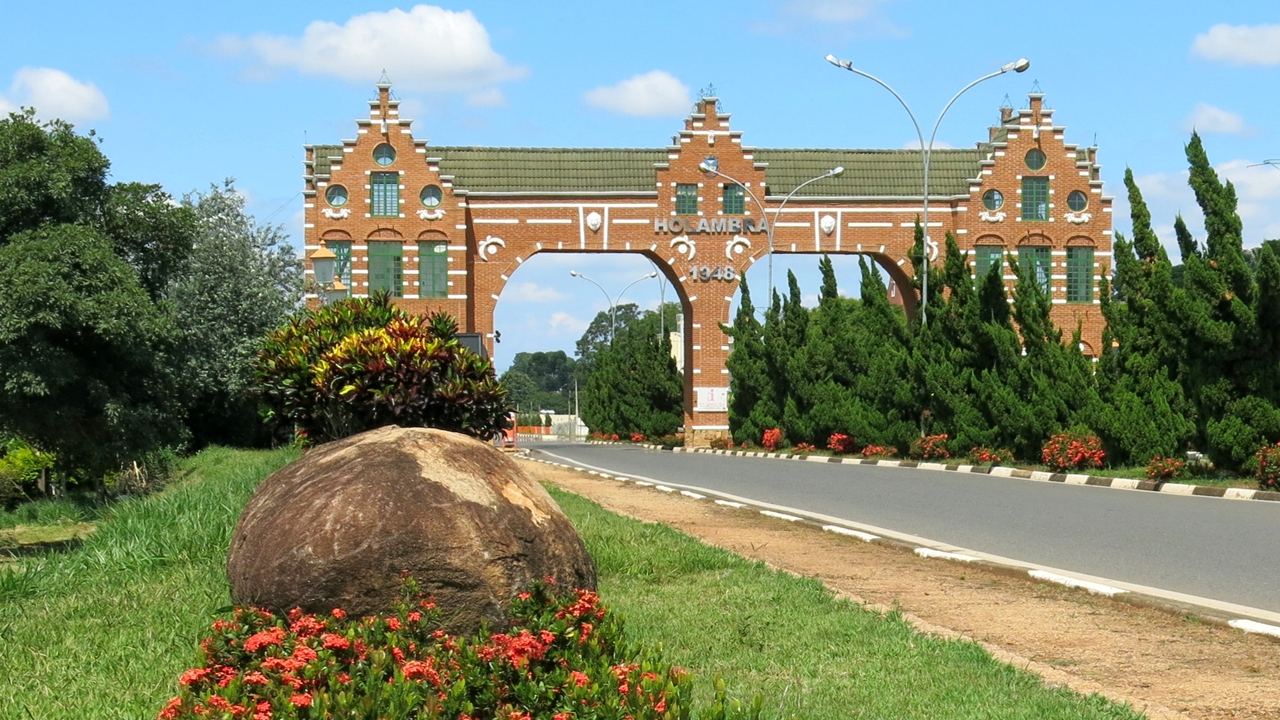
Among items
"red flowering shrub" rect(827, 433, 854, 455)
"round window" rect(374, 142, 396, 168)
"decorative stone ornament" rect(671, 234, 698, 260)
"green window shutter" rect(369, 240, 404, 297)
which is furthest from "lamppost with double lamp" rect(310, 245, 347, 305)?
"decorative stone ornament" rect(671, 234, 698, 260)

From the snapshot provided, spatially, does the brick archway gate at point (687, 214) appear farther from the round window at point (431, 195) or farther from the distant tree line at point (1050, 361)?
the distant tree line at point (1050, 361)

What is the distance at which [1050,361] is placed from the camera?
29875mm

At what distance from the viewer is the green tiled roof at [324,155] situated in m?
57.1

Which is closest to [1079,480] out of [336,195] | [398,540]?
[398,540]

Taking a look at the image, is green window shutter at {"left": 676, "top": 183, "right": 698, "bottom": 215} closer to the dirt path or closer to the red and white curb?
the red and white curb

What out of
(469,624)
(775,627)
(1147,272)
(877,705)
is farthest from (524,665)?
(1147,272)

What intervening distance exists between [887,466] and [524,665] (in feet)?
90.8

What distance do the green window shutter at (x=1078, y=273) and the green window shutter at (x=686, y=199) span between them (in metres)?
14.9

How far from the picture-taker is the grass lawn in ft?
22.8

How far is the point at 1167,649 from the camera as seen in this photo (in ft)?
28.1

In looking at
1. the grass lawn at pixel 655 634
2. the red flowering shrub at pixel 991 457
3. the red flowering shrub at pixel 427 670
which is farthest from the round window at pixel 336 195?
the red flowering shrub at pixel 427 670

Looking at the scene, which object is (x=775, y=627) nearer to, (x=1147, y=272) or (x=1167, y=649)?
(x=1167, y=649)

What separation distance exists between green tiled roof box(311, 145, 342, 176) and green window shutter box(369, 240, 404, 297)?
390 centimetres

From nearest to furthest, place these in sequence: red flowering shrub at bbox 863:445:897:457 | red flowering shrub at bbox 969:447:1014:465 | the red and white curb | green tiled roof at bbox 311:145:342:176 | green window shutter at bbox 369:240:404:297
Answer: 1. the red and white curb
2. red flowering shrub at bbox 969:447:1014:465
3. red flowering shrub at bbox 863:445:897:457
4. green window shutter at bbox 369:240:404:297
5. green tiled roof at bbox 311:145:342:176
